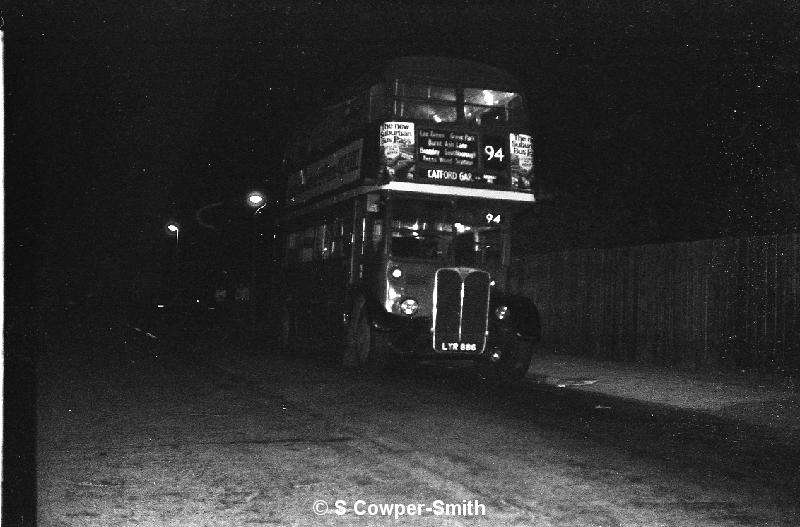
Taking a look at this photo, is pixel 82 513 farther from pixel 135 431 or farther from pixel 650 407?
pixel 650 407

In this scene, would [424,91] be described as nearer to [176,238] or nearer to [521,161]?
[521,161]

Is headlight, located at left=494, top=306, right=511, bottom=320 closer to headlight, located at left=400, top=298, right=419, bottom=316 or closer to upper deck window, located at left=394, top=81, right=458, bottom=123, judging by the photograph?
headlight, located at left=400, top=298, right=419, bottom=316

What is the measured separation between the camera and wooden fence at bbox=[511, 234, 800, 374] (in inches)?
476

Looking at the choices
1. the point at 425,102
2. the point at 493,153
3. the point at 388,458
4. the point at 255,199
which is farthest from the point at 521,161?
the point at 255,199

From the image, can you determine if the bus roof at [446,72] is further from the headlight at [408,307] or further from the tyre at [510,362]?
the tyre at [510,362]

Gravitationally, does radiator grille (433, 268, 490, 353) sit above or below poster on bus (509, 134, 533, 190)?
below

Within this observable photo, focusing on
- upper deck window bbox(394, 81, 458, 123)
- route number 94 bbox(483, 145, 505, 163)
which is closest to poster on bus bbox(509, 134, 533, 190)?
route number 94 bbox(483, 145, 505, 163)

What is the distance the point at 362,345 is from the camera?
13.0 m

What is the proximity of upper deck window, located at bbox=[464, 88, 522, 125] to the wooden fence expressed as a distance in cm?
357

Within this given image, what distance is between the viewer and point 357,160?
1300 cm

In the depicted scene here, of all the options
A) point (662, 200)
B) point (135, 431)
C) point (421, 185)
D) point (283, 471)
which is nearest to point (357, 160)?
point (421, 185)

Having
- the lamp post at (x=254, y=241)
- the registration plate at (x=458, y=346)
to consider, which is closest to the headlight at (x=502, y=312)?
the registration plate at (x=458, y=346)

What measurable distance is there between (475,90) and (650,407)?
206 inches

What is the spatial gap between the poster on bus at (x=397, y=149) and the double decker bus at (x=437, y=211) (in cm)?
1
